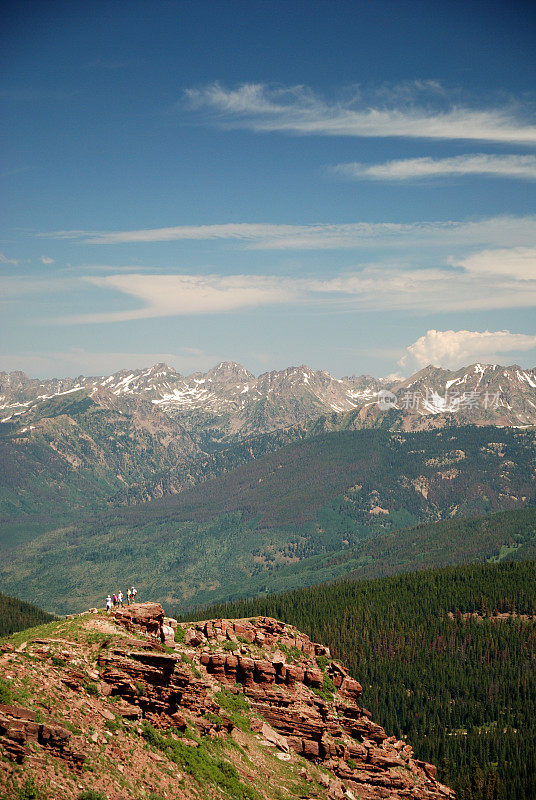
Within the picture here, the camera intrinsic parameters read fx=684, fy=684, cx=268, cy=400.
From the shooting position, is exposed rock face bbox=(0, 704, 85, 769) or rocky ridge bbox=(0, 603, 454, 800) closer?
exposed rock face bbox=(0, 704, 85, 769)

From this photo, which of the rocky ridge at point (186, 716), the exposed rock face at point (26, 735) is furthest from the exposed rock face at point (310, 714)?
the exposed rock face at point (26, 735)

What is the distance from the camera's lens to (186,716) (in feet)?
236

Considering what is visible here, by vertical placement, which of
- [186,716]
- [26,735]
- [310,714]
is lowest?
[310,714]

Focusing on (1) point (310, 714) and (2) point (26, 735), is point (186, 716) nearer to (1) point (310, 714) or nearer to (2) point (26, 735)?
(1) point (310, 714)

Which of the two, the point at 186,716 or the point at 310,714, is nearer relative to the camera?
the point at 186,716

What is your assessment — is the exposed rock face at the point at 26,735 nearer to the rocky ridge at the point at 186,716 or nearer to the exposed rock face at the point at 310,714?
the rocky ridge at the point at 186,716

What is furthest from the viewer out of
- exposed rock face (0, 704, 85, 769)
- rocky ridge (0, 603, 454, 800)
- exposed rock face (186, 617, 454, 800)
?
exposed rock face (186, 617, 454, 800)

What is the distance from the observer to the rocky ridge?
179 ft

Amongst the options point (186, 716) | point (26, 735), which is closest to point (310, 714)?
point (186, 716)

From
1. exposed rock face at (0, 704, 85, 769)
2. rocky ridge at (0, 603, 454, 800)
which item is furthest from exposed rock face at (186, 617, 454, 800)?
exposed rock face at (0, 704, 85, 769)

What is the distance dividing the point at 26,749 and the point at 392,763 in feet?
189

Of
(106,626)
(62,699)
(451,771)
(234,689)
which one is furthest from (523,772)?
(62,699)

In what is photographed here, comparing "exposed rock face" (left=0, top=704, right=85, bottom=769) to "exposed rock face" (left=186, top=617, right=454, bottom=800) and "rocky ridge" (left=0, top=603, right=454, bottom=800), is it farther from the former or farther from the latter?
"exposed rock face" (left=186, top=617, right=454, bottom=800)

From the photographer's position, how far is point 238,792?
67.9m
